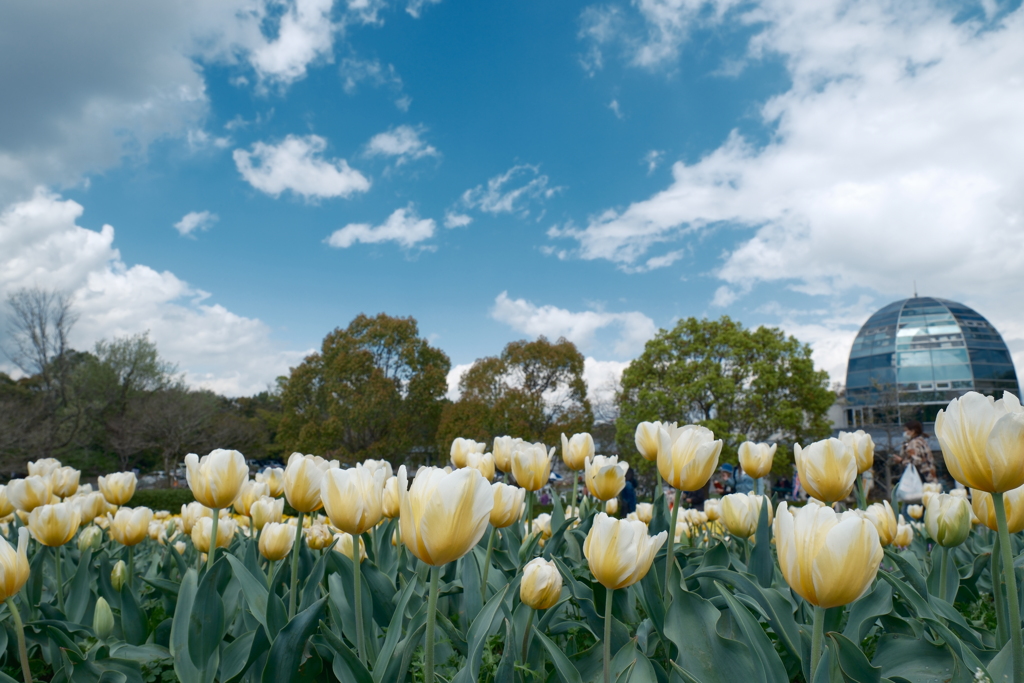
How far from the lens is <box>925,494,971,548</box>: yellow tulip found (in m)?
1.87

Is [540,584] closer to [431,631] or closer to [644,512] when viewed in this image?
[431,631]

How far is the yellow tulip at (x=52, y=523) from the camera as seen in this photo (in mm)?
2211

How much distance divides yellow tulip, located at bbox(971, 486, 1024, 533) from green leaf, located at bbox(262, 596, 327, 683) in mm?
1618

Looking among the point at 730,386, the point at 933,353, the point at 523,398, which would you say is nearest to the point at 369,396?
the point at 523,398

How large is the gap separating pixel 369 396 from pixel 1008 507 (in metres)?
23.7

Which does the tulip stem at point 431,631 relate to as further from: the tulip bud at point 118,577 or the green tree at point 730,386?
the green tree at point 730,386

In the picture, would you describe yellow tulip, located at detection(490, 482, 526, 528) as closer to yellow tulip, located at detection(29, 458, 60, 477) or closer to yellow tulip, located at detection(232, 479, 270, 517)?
yellow tulip, located at detection(232, 479, 270, 517)

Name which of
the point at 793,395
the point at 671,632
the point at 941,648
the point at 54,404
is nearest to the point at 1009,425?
the point at 941,648

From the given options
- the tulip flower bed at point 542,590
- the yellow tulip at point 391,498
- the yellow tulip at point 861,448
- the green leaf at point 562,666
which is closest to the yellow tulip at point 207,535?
the tulip flower bed at point 542,590

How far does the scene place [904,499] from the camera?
5395mm

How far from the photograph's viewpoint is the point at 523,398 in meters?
22.6

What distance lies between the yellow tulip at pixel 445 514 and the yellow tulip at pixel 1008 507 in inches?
47.8

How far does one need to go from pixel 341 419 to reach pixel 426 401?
3.50 metres

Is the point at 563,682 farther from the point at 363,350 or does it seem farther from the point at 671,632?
the point at 363,350
